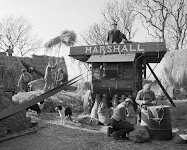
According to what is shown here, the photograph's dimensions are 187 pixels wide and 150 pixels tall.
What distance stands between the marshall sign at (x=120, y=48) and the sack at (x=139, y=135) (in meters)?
3.38

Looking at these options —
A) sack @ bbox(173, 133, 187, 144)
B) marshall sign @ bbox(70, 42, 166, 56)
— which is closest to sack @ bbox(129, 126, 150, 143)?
sack @ bbox(173, 133, 187, 144)

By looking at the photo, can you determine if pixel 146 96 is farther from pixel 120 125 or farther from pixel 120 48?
pixel 120 48

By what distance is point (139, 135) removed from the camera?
5566mm

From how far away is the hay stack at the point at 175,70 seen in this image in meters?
13.9

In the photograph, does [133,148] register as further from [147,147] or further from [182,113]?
[182,113]

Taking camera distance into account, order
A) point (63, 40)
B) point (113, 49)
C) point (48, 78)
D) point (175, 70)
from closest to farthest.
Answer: point (113, 49) → point (48, 78) → point (63, 40) → point (175, 70)

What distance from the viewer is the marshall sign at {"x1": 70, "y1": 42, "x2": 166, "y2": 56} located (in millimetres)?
7871

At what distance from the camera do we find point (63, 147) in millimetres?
Result: 5090

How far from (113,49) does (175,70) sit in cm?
784

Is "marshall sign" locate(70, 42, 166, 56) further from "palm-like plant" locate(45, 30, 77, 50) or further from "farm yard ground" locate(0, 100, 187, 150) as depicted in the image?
"palm-like plant" locate(45, 30, 77, 50)

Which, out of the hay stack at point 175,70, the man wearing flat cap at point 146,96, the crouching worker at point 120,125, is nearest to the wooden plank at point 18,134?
the crouching worker at point 120,125

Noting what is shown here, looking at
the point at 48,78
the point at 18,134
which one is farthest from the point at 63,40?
the point at 18,134

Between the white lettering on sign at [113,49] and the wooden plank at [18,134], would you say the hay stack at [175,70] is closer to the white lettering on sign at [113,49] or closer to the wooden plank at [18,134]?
the white lettering on sign at [113,49]

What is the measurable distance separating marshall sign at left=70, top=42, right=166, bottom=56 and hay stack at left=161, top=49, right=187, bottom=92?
6.96 meters
